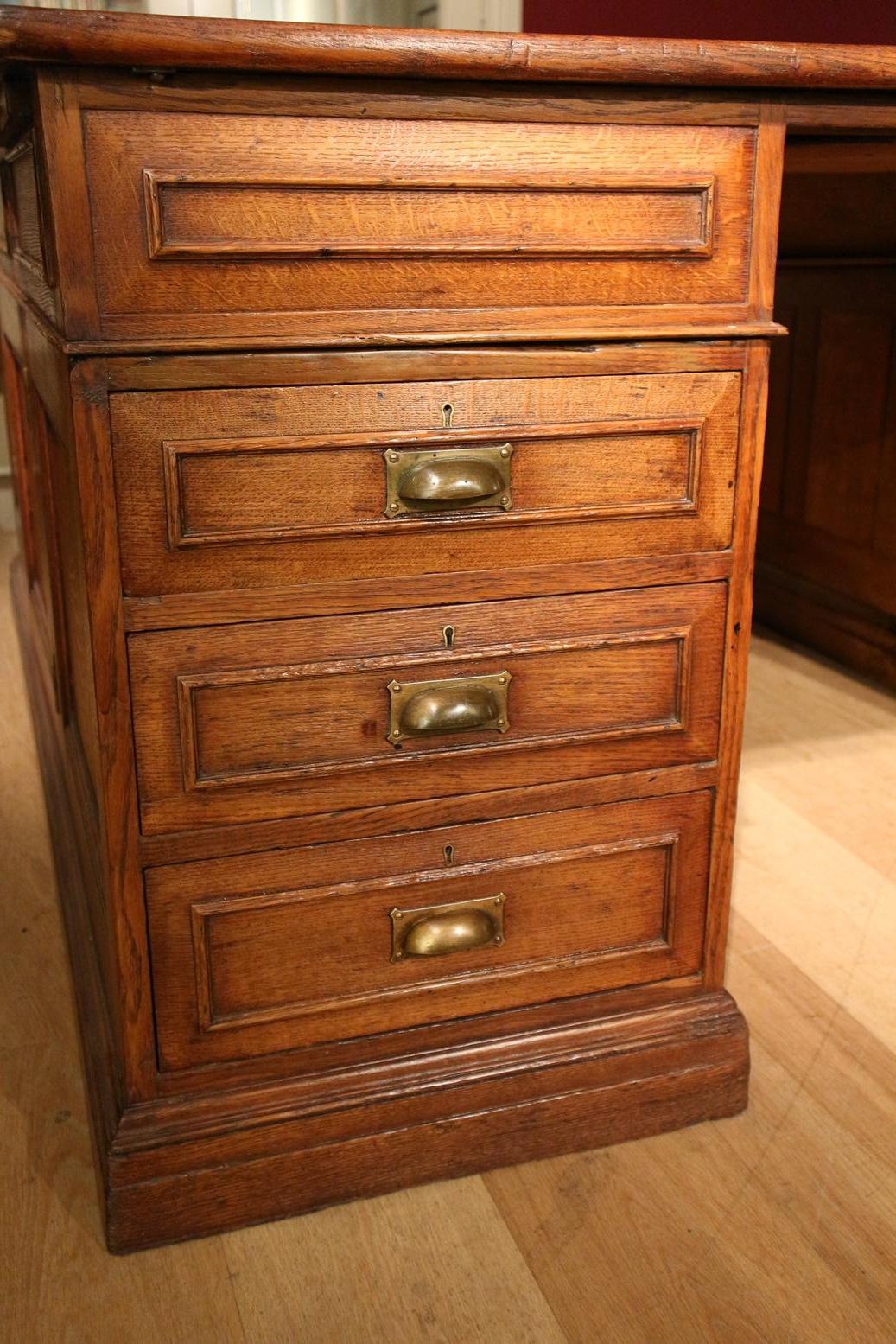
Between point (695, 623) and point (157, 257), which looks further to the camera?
point (695, 623)

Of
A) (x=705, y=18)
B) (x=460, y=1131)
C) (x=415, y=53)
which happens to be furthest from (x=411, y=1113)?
(x=705, y=18)

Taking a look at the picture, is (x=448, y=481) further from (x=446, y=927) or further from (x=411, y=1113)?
(x=411, y=1113)

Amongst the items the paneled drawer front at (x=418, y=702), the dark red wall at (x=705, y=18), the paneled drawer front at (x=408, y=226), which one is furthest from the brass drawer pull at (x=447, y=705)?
the dark red wall at (x=705, y=18)

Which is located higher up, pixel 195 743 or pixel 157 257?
pixel 157 257

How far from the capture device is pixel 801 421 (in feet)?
8.34

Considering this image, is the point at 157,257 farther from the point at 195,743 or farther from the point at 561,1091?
the point at 561,1091

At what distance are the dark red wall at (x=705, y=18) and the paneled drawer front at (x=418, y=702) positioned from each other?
32.4 inches

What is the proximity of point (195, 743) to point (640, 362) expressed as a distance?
51cm

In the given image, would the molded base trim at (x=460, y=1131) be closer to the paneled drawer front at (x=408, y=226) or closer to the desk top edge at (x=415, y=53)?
the paneled drawer front at (x=408, y=226)

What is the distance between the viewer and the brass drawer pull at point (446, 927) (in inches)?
47.4

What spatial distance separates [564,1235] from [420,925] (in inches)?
12.3

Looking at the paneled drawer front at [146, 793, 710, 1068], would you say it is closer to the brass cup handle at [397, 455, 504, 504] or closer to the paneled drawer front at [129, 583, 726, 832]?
the paneled drawer front at [129, 583, 726, 832]

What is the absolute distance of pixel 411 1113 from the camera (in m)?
1.23

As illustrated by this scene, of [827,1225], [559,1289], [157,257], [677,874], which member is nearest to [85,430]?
[157,257]
